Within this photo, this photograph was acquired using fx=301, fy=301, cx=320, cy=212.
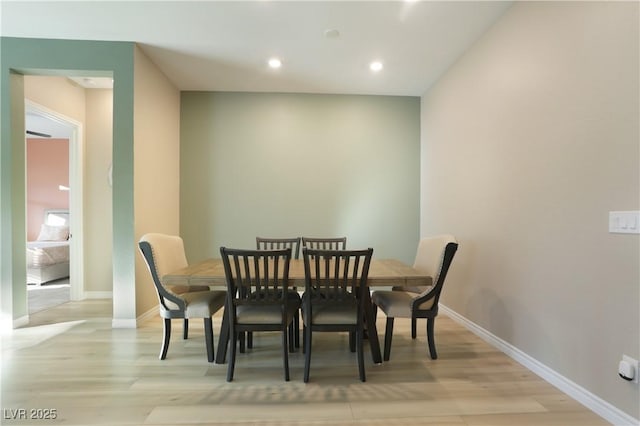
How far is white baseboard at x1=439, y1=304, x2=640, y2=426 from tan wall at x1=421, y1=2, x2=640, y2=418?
4cm

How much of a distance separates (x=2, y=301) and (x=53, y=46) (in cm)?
250

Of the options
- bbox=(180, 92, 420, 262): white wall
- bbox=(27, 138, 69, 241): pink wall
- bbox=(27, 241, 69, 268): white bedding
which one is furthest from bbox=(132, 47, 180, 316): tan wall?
bbox=(27, 138, 69, 241): pink wall

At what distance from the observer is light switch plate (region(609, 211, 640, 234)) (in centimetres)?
147

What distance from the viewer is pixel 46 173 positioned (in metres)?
6.62

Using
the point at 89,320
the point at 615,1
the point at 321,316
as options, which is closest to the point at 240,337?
the point at 321,316

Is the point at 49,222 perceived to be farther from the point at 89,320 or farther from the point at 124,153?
the point at 124,153

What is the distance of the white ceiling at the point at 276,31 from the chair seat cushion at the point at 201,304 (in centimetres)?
233

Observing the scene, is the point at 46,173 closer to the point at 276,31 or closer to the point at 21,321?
the point at 21,321

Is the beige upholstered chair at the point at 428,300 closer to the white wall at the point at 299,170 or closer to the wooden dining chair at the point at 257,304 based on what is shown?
the wooden dining chair at the point at 257,304

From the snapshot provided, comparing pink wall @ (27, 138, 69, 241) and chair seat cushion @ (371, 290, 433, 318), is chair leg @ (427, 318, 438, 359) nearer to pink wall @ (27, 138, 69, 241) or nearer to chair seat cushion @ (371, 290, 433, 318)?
chair seat cushion @ (371, 290, 433, 318)

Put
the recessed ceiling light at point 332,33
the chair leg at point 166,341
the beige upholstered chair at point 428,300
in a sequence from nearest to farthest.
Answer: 1. the beige upholstered chair at point 428,300
2. the chair leg at point 166,341
3. the recessed ceiling light at point 332,33

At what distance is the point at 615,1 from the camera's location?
1.58 m

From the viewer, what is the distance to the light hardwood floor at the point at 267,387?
165 centimetres

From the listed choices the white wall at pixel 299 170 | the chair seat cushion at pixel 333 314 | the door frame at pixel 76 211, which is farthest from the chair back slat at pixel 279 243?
the door frame at pixel 76 211
